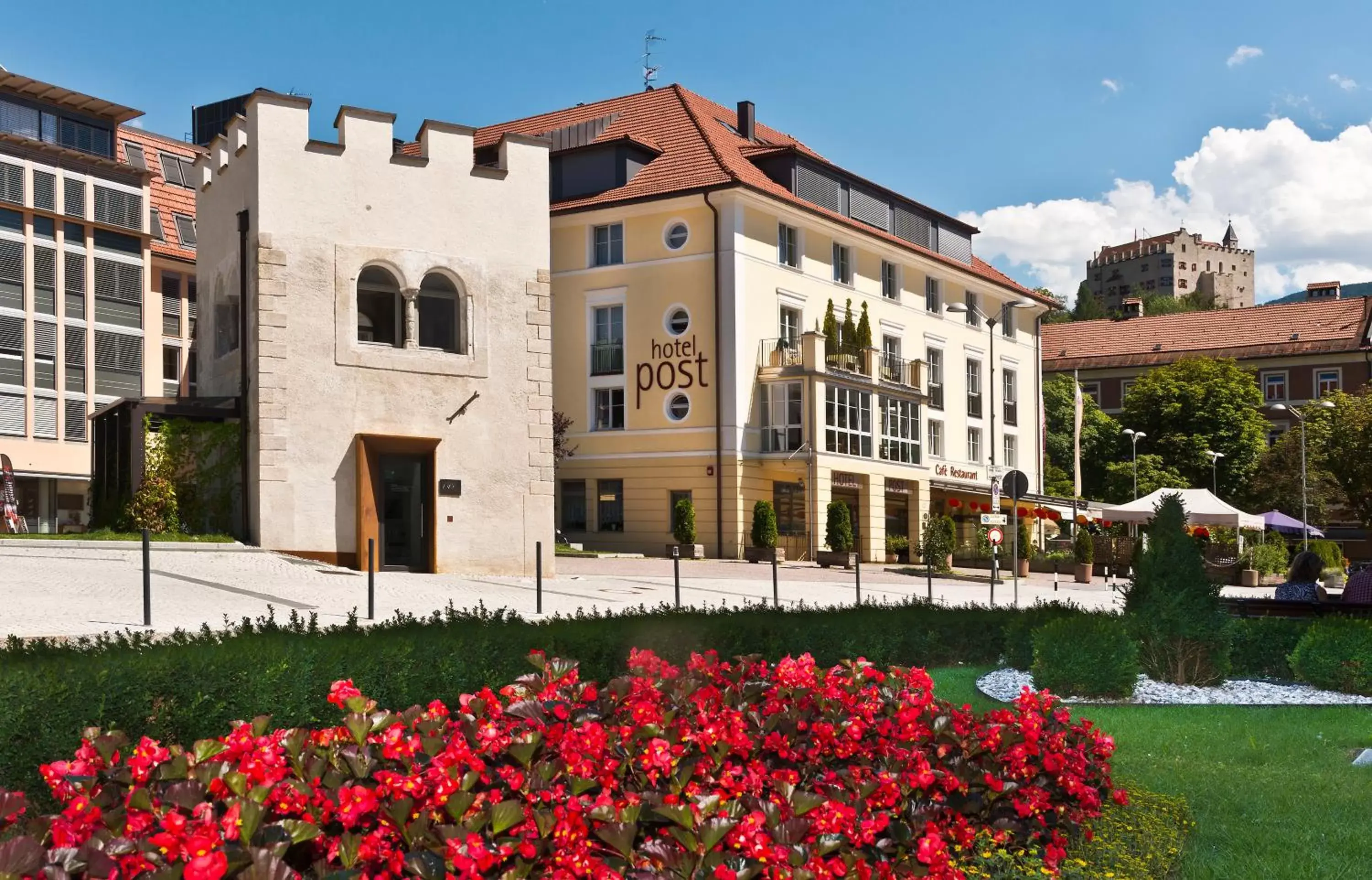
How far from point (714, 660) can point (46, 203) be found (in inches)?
2311

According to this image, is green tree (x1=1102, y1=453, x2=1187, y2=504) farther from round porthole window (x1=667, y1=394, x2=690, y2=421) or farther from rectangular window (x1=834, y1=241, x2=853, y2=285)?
round porthole window (x1=667, y1=394, x2=690, y2=421)

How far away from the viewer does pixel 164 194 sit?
2653 inches

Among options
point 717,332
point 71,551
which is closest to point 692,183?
point 717,332

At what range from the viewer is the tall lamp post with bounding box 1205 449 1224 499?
78.1 meters

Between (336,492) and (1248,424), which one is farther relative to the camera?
(1248,424)

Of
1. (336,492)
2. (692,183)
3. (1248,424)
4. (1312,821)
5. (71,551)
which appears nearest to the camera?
(1312,821)

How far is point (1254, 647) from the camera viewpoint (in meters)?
13.8

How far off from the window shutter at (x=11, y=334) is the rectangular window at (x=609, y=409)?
1008 inches

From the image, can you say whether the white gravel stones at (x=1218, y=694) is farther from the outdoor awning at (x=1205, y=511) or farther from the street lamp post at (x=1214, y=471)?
the street lamp post at (x=1214, y=471)

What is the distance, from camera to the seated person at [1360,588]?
54.5 ft

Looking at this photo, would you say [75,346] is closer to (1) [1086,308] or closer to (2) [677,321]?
(2) [677,321]

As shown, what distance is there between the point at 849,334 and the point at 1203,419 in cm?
3906

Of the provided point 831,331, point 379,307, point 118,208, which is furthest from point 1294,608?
point 118,208

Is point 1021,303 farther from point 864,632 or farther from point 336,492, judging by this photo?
point 864,632
